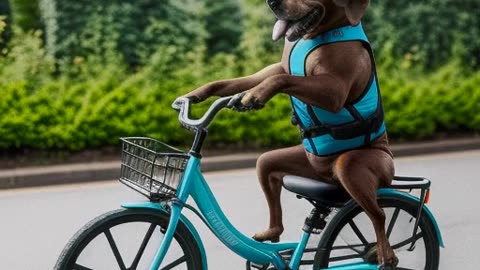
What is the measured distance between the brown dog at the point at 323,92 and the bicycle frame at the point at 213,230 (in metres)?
0.18

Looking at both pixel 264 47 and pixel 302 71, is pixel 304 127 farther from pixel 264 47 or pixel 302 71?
pixel 264 47

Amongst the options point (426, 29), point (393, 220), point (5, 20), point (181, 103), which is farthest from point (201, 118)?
point (426, 29)

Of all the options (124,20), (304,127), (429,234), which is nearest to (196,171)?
(304,127)

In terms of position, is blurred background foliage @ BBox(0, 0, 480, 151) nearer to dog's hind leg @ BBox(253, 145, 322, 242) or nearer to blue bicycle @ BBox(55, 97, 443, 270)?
dog's hind leg @ BBox(253, 145, 322, 242)

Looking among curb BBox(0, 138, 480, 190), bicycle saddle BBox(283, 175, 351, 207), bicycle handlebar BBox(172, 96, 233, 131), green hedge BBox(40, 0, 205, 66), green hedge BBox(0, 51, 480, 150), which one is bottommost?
curb BBox(0, 138, 480, 190)

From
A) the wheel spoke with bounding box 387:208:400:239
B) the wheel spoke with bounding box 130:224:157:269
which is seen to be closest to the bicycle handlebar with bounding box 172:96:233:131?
the wheel spoke with bounding box 130:224:157:269

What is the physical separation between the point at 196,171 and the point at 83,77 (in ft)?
25.5

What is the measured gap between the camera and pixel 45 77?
1126 cm

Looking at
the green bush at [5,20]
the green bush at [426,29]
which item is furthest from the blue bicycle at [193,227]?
the green bush at [426,29]

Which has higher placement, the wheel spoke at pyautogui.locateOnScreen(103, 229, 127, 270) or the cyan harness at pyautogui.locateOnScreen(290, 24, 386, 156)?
the cyan harness at pyautogui.locateOnScreen(290, 24, 386, 156)

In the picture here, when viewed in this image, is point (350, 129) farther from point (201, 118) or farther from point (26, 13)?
point (26, 13)

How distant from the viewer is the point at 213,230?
4164 mm

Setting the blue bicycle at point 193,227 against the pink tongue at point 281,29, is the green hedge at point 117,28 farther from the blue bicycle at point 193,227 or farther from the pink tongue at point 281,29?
the pink tongue at point 281,29

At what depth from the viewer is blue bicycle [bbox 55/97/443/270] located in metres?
3.96
